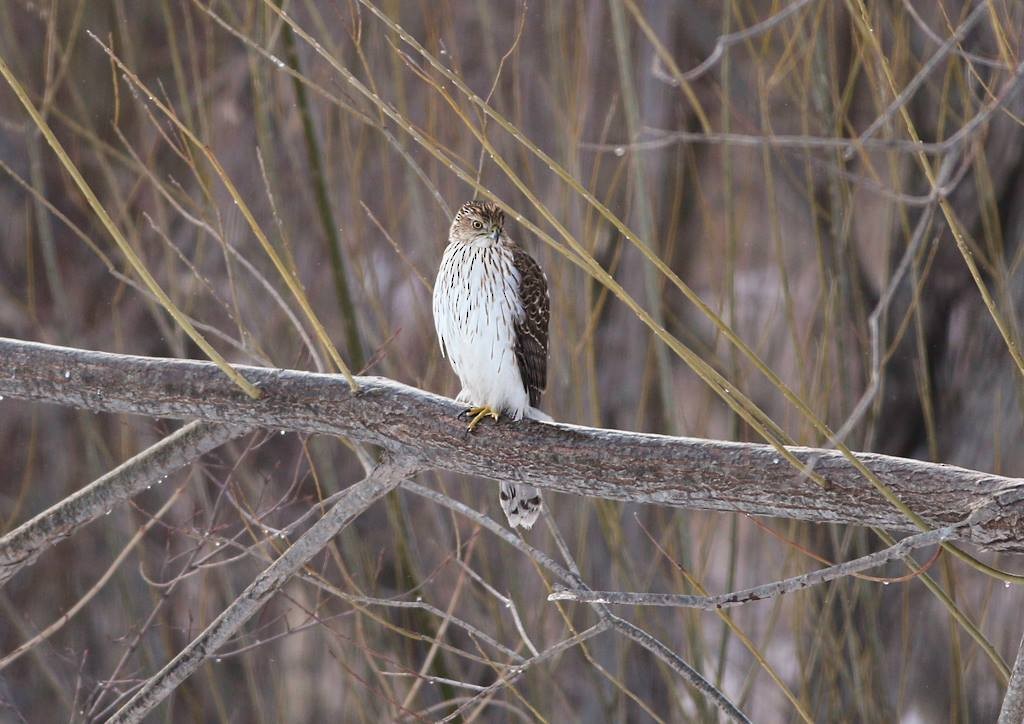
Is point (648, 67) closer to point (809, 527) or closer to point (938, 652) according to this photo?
point (809, 527)

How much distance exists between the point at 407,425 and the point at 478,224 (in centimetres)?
87

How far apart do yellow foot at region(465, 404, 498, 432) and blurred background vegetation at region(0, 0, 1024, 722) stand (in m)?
0.59

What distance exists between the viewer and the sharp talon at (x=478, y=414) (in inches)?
79.9

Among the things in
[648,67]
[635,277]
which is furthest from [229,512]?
[648,67]

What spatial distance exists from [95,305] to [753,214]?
2974mm

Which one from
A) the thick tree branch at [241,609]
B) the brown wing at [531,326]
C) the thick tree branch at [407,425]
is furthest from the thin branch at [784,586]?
the brown wing at [531,326]

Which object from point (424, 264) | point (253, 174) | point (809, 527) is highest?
point (253, 174)

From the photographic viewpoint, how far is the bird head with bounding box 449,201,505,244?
8.87 feet

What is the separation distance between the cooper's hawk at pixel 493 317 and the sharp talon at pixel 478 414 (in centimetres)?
22

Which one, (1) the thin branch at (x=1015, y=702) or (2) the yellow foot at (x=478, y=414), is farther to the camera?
(2) the yellow foot at (x=478, y=414)

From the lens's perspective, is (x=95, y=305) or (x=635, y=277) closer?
(x=635, y=277)

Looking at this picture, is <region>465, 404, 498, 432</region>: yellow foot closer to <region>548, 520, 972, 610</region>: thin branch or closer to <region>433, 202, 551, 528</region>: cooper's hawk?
<region>433, 202, 551, 528</region>: cooper's hawk

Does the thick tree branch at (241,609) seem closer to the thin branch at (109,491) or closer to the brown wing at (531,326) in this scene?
the thin branch at (109,491)

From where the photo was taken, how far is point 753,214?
4.91m
